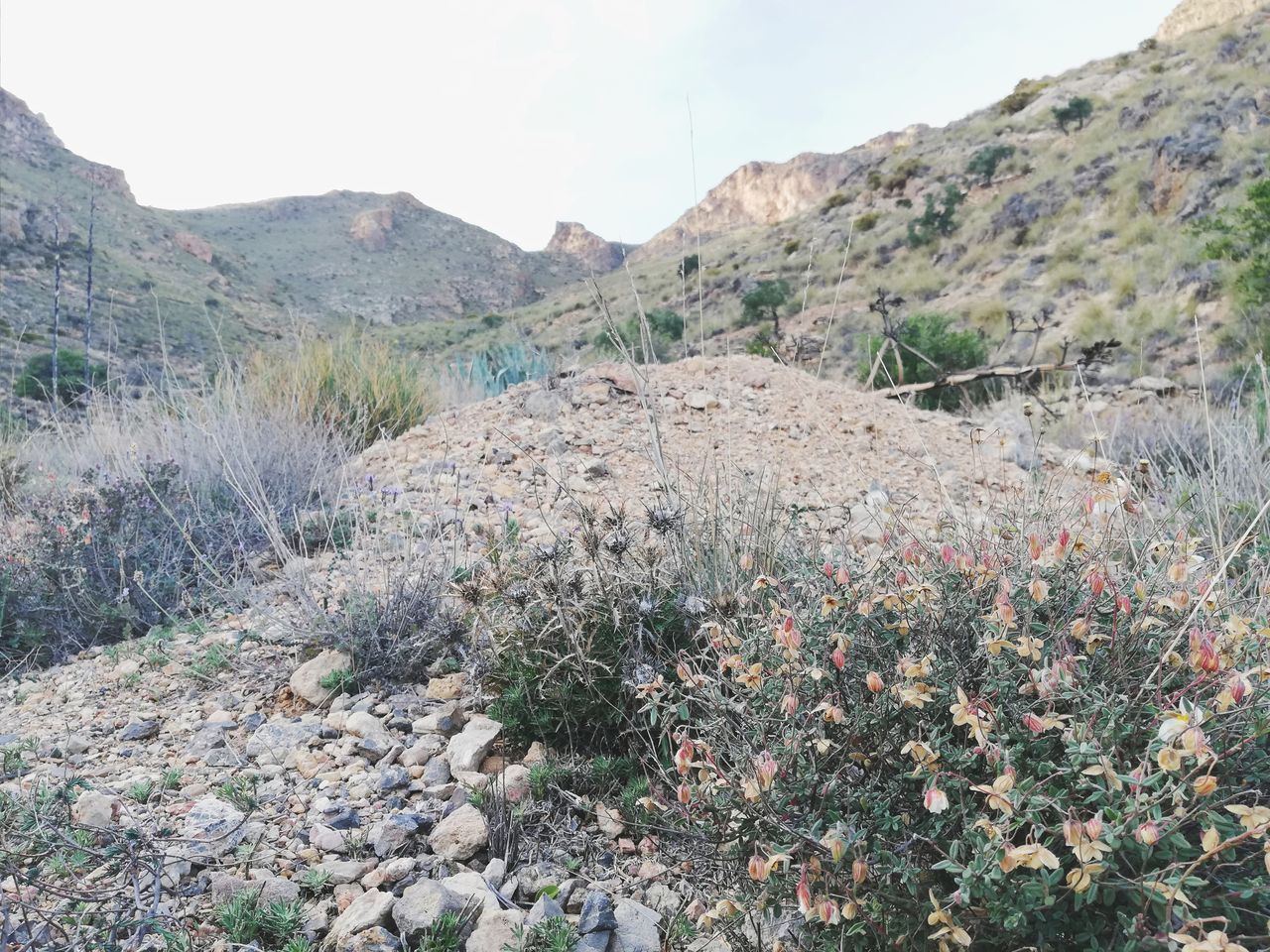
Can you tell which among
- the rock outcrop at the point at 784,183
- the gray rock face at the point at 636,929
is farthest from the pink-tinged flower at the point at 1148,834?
the rock outcrop at the point at 784,183

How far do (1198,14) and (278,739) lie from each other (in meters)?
53.1

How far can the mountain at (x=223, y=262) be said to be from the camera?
19.5 meters

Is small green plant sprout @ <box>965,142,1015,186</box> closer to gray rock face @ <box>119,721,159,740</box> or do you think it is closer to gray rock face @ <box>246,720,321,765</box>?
gray rock face @ <box>246,720,321,765</box>

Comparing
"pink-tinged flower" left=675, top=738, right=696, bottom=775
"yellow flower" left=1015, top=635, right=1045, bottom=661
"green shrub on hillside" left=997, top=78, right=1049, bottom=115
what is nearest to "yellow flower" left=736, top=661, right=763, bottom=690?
"pink-tinged flower" left=675, top=738, right=696, bottom=775

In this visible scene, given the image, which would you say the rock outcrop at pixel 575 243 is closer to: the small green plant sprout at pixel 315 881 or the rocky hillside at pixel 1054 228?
the rocky hillside at pixel 1054 228

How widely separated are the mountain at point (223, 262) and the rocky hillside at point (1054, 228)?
7.55 m

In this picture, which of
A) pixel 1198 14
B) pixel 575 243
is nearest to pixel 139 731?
pixel 1198 14

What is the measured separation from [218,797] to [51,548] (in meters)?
2.33

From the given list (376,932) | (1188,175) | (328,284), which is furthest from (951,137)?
(376,932)

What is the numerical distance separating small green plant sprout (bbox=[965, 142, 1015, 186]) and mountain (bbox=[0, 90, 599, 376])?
44.4ft

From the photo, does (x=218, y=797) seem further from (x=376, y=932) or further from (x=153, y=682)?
(x=153, y=682)

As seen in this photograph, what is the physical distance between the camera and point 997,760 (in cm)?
116

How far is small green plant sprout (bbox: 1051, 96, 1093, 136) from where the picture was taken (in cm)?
2425

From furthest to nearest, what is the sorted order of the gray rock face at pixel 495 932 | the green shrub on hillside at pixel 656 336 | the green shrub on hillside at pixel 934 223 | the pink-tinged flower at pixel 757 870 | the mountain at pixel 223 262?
the green shrub on hillside at pixel 934 223, the mountain at pixel 223 262, the green shrub on hillside at pixel 656 336, the gray rock face at pixel 495 932, the pink-tinged flower at pixel 757 870
